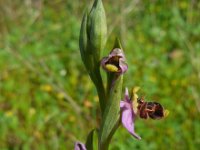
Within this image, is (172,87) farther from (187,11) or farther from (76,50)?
(187,11)

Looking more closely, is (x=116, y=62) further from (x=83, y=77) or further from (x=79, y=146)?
(x=83, y=77)

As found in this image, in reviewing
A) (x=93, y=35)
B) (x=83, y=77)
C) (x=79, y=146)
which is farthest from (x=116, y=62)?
(x=83, y=77)

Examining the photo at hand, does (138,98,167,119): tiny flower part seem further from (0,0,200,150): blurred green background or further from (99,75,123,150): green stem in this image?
(0,0,200,150): blurred green background

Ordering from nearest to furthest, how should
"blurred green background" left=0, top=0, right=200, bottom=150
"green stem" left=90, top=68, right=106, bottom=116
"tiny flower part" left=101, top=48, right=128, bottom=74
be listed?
"tiny flower part" left=101, top=48, right=128, bottom=74 < "green stem" left=90, top=68, right=106, bottom=116 < "blurred green background" left=0, top=0, right=200, bottom=150

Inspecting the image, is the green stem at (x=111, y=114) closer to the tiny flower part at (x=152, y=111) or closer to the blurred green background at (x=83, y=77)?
the tiny flower part at (x=152, y=111)

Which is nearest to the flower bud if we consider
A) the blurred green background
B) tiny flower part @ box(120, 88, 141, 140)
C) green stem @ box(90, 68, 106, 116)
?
green stem @ box(90, 68, 106, 116)

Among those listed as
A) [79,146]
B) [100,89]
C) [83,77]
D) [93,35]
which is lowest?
[79,146]

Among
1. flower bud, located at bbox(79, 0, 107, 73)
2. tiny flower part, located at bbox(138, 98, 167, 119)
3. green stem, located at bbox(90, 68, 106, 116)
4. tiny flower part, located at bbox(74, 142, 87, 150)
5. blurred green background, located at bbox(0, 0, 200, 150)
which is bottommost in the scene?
tiny flower part, located at bbox(74, 142, 87, 150)
